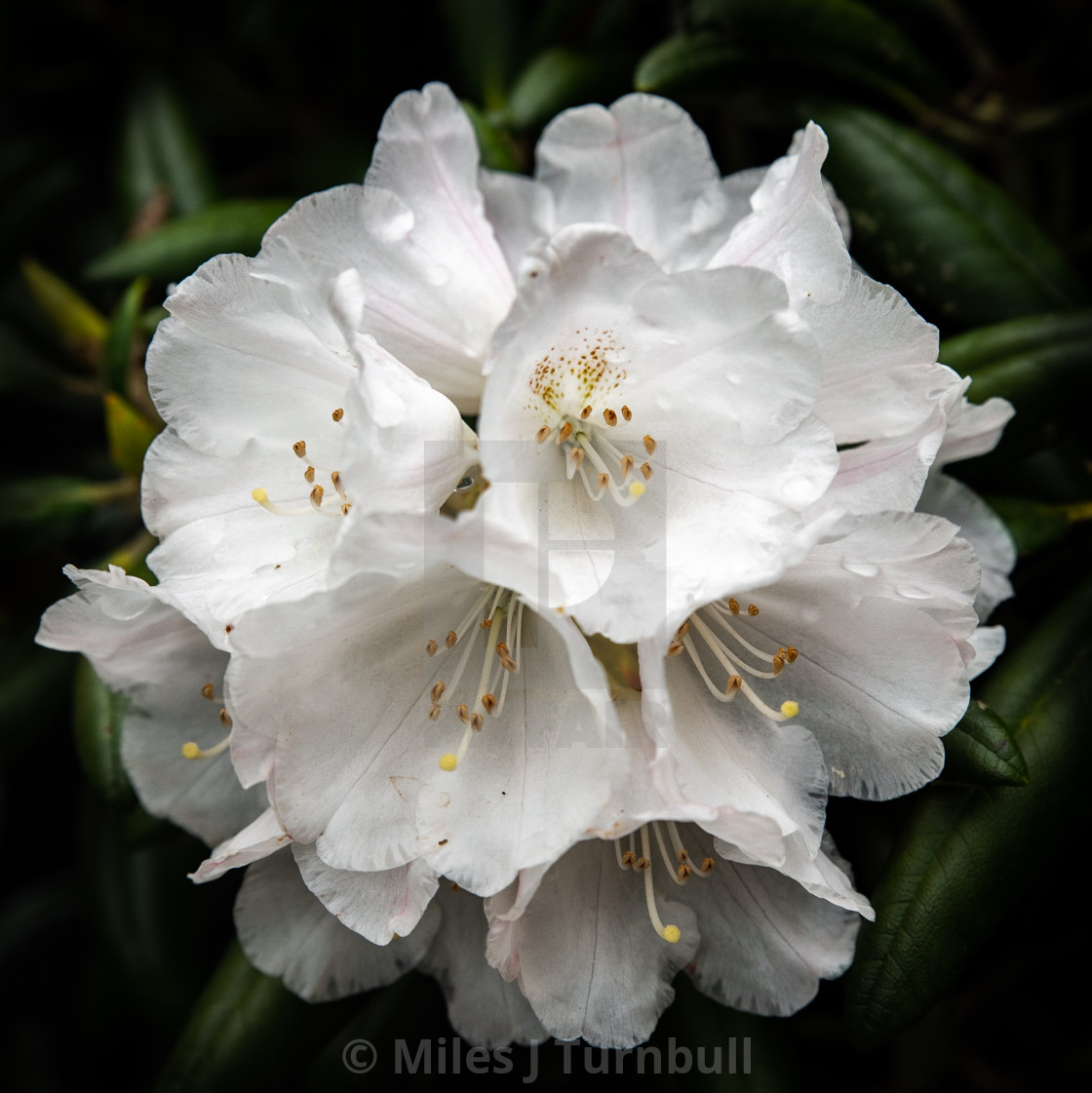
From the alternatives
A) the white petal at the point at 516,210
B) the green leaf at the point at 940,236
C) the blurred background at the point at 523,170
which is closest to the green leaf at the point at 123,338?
the blurred background at the point at 523,170

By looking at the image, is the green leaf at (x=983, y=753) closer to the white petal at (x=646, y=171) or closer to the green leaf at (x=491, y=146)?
the white petal at (x=646, y=171)

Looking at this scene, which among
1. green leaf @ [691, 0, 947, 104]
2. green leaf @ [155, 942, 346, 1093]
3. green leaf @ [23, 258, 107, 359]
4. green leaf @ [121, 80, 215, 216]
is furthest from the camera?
green leaf @ [121, 80, 215, 216]

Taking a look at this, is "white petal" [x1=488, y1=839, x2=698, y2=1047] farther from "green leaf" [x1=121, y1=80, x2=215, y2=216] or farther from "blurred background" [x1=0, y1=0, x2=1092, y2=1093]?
"green leaf" [x1=121, y1=80, x2=215, y2=216]

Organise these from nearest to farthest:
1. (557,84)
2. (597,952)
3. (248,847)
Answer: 1. (248,847)
2. (597,952)
3. (557,84)

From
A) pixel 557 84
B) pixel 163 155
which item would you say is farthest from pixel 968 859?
pixel 163 155

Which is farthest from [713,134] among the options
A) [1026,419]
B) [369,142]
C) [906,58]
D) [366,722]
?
[366,722]

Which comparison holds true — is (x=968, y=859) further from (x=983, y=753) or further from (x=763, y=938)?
(x=763, y=938)

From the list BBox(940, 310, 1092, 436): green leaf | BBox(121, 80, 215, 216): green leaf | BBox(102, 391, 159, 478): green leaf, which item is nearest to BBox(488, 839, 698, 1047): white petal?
BBox(940, 310, 1092, 436): green leaf
